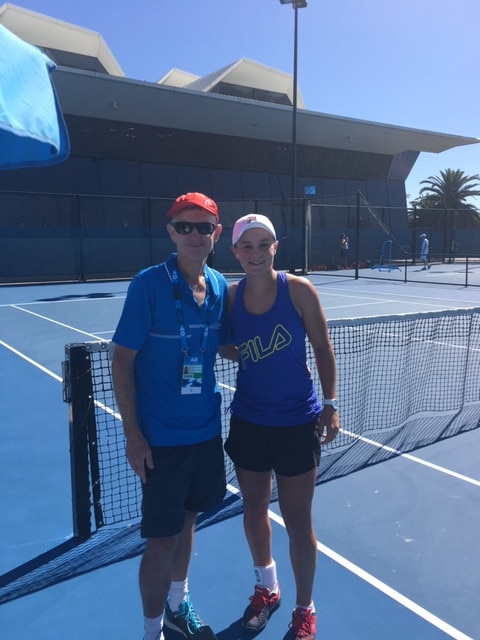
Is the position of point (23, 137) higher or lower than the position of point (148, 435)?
higher

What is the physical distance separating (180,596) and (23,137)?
230 centimetres

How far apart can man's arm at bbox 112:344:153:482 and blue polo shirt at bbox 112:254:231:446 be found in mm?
53

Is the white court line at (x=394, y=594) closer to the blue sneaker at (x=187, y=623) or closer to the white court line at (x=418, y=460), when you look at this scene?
the blue sneaker at (x=187, y=623)

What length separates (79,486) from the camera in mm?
3469

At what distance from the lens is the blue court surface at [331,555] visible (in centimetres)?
274

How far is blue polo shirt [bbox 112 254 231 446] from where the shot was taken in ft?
7.46

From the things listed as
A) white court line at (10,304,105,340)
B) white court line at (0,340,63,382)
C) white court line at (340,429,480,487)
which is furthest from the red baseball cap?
white court line at (10,304,105,340)

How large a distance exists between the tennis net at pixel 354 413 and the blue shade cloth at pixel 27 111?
1.28 meters

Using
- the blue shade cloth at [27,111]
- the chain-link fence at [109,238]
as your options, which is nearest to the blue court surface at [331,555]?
the blue shade cloth at [27,111]

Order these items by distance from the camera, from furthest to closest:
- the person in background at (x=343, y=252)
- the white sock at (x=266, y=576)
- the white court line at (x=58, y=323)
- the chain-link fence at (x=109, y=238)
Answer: the person in background at (x=343, y=252) → the chain-link fence at (x=109, y=238) → the white court line at (x=58, y=323) → the white sock at (x=266, y=576)

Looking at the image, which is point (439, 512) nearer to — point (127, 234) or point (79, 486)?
point (79, 486)

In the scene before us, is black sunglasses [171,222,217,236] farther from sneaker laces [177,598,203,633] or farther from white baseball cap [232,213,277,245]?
sneaker laces [177,598,203,633]

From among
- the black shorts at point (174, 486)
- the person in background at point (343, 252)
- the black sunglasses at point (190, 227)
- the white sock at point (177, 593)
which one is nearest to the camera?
the black shorts at point (174, 486)

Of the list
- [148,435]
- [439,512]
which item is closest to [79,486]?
[148,435]
